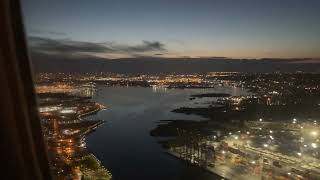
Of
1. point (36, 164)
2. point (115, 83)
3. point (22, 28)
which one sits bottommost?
point (115, 83)

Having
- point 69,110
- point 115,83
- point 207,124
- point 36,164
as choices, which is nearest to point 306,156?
point 207,124

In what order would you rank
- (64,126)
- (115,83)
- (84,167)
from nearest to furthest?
(84,167) < (64,126) < (115,83)

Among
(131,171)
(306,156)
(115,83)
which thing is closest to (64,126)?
(131,171)

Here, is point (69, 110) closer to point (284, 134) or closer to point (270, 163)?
point (284, 134)

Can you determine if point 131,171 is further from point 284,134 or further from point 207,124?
point 207,124

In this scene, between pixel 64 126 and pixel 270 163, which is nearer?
pixel 270 163

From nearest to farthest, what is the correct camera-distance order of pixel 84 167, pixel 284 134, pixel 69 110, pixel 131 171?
pixel 84 167 < pixel 131 171 < pixel 284 134 < pixel 69 110

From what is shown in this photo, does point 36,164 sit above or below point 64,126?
above

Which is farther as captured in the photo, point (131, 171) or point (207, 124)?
point (207, 124)

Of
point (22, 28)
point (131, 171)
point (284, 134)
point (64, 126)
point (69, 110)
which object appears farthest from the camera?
point (69, 110)
